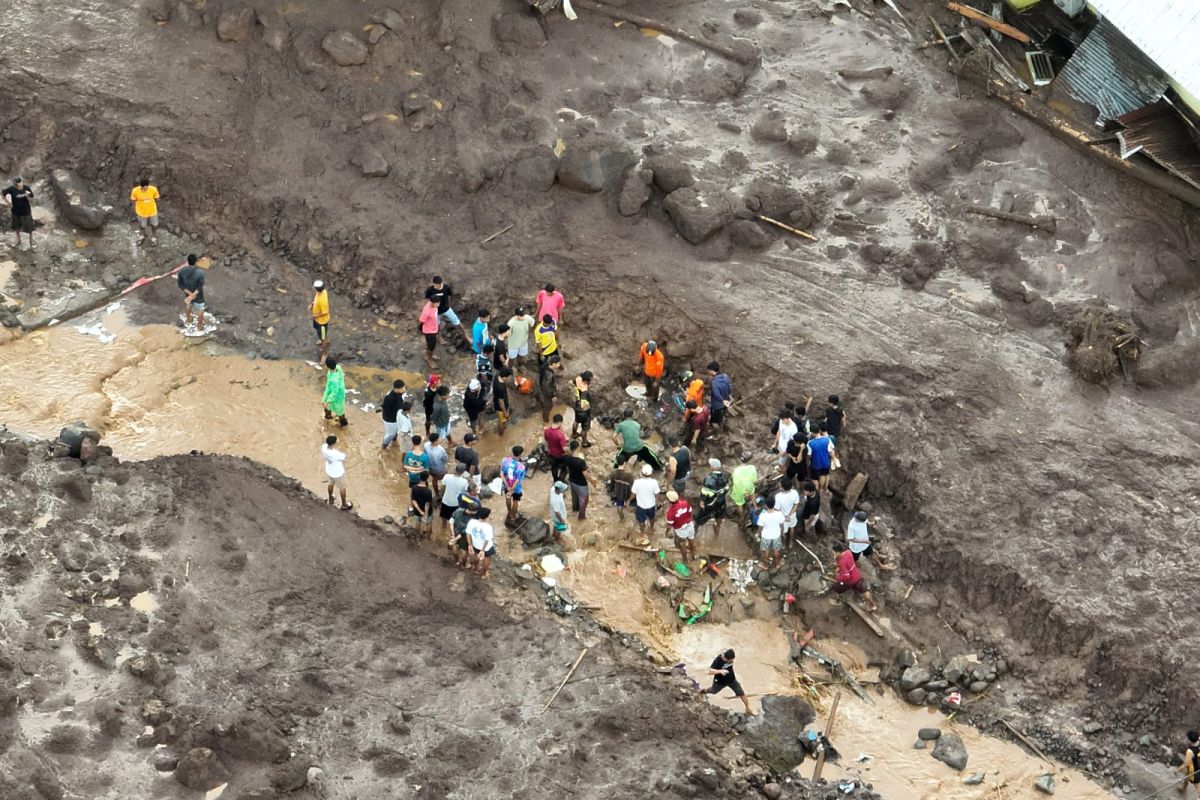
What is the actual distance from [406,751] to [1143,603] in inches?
357

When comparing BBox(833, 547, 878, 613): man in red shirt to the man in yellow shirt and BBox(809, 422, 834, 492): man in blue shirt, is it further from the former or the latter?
the man in yellow shirt

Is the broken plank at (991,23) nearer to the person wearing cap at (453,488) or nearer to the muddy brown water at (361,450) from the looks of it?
the muddy brown water at (361,450)

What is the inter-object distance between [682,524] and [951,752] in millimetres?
4215

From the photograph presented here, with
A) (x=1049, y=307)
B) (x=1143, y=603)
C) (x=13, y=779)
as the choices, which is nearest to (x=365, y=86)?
(x=1049, y=307)

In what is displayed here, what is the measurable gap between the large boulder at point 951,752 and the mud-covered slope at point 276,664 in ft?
8.61

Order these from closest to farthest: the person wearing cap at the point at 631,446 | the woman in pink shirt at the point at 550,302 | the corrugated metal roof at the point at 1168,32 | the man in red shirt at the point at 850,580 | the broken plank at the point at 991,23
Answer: the man in red shirt at the point at 850,580
the person wearing cap at the point at 631,446
the woman in pink shirt at the point at 550,302
the corrugated metal roof at the point at 1168,32
the broken plank at the point at 991,23

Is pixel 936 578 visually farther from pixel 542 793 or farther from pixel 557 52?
pixel 557 52

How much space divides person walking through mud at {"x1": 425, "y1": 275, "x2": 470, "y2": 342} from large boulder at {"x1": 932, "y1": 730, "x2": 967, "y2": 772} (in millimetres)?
8698

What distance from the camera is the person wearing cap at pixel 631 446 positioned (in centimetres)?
1805

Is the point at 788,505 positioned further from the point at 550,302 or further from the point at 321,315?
the point at 321,315

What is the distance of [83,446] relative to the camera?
56.3 feet

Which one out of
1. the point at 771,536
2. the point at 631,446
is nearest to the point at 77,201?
the point at 631,446

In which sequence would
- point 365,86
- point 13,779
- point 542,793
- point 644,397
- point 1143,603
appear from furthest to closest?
point 365,86
point 644,397
point 1143,603
point 542,793
point 13,779

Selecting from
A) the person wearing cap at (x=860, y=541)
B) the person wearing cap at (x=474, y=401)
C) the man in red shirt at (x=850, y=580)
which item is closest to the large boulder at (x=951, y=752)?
the man in red shirt at (x=850, y=580)
